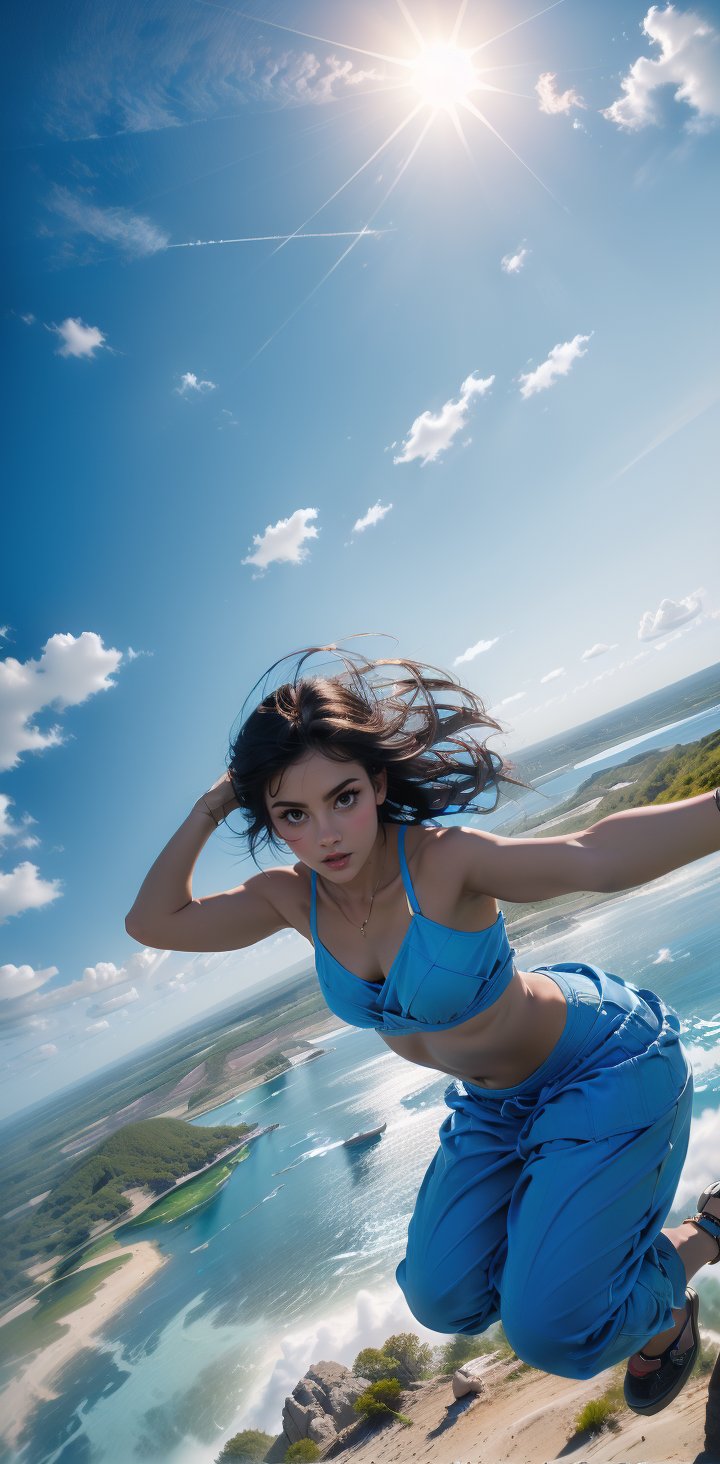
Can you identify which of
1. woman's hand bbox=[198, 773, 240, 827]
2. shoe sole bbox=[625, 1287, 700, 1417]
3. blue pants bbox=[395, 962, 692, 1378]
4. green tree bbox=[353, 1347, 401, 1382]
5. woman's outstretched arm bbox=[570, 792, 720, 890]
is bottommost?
green tree bbox=[353, 1347, 401, 1382]

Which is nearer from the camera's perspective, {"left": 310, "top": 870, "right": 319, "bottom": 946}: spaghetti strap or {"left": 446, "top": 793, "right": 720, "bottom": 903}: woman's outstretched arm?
{"left": 446, "top": 793, "right": 720, "bottom": 903}: woman's outstretched arm

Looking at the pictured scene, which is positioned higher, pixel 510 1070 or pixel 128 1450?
pixel 510 1070

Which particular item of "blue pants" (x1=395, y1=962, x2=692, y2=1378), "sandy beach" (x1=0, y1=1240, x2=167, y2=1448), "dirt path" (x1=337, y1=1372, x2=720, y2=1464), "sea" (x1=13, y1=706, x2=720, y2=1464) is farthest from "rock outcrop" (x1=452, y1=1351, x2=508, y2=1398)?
"sandy beach" (x1=0, y1=1240, x2=167, y2=1448)

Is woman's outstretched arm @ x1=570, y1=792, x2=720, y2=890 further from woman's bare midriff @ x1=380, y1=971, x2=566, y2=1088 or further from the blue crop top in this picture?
woman's bare midriff @ x1=380, y1=971, x2=566, y2=1088

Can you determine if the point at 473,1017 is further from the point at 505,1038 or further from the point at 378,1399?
the point at 378,1399

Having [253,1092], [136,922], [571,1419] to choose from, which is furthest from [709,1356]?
[253,1092]

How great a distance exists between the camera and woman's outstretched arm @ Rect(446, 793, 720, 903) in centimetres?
192

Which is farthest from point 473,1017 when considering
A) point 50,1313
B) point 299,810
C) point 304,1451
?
point 50,1313

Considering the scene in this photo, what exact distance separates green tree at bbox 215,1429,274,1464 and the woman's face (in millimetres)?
18691

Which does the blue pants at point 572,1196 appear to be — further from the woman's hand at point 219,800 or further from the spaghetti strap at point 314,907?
the woman's hand at point 219,800

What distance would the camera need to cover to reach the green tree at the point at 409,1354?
14.9 metres

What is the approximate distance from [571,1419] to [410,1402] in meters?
10.00

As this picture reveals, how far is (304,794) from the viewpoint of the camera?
2518 mm

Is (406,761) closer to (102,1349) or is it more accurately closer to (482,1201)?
(482,1201)
